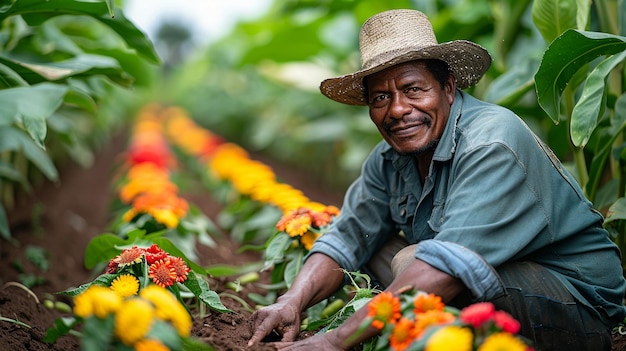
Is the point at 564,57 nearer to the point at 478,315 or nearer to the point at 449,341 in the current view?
the point at 478,315

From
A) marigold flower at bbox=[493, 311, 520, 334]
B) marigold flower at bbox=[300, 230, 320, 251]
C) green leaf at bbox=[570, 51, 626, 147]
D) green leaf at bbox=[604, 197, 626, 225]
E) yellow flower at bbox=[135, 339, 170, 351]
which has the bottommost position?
marigold flower at bbox=[300, 230, 320, 251]

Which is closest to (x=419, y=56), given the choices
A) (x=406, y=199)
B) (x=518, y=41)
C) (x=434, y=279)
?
(x=406, y=199)

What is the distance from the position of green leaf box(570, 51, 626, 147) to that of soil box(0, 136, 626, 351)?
0.65 meters

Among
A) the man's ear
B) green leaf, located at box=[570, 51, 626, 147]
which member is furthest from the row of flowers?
green leaf, located at box=[570, 51, 626, 147]

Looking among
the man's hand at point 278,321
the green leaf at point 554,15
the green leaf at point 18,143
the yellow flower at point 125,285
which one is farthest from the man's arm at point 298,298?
the green leaf at point 18,143

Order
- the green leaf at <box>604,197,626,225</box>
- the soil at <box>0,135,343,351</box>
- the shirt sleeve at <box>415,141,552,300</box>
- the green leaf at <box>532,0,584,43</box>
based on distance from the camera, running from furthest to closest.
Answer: the green leaf at <box>532,0,584,43</box>, the green leaf at <box>604,197,626,225</box>, the soil at <box>0,135,343,351</box>, the shirt sleeve at <box>415,141,552,300</box>

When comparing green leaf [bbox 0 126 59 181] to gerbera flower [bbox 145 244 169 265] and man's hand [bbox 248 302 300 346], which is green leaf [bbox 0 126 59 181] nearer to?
→ gerbera flower [bbox 145 244 169 265]

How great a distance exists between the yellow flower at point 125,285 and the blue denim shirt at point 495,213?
2.35 feet

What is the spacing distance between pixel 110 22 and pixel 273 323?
1.51 meters

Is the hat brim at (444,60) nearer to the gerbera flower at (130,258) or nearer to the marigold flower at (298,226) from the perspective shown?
the marigold flower at (298,226)

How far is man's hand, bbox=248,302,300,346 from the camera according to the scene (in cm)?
206

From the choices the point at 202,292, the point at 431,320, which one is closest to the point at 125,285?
the point at 202,292

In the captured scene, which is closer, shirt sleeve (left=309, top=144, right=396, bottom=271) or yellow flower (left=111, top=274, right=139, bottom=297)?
yellow flower (left=111, top=274, right=139, bottom=297)

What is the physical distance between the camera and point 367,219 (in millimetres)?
2512
